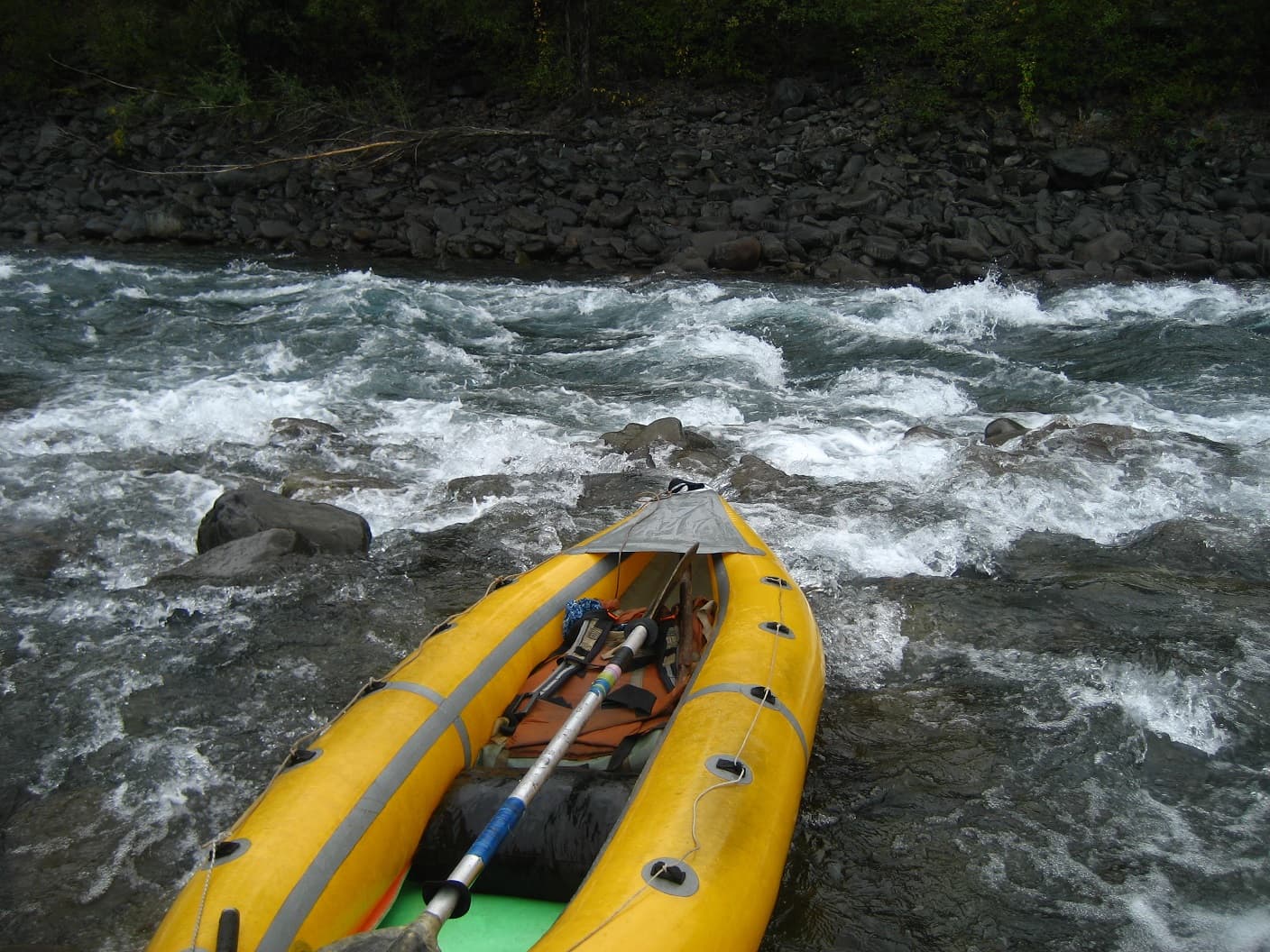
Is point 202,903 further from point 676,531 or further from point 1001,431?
point 1001,431

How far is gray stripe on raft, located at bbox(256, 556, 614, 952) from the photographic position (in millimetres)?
2119

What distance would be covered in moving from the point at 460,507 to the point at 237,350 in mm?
4215

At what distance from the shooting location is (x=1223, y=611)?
4230mm

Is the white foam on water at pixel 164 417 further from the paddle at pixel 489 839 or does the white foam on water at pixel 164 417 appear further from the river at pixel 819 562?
the paddle at pixel 489 839

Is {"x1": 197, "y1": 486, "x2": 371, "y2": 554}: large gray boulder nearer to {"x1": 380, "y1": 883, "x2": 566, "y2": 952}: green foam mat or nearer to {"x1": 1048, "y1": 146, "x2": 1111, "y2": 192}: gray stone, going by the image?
{"x1": 380, "y1": 883, "x2": 566, "y2": 952}: green foam mat

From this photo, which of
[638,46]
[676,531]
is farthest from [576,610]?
[638,46]

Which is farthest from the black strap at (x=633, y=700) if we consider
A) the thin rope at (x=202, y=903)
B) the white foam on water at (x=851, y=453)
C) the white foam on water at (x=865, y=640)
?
the white foam on water at (x=851, y=453)

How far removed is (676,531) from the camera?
164 inches

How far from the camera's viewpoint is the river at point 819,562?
298 centimetres

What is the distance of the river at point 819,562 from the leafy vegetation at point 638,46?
15.6 feet

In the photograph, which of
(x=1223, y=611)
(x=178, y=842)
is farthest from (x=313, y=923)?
(x=1223, y=611)

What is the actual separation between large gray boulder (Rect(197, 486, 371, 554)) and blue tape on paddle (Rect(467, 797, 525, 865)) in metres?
2.73

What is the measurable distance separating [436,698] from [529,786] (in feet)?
1.76

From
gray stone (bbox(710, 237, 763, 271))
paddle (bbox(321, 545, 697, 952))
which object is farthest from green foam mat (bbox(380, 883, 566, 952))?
gray stone (bbox(710, 237, 763, 271))
